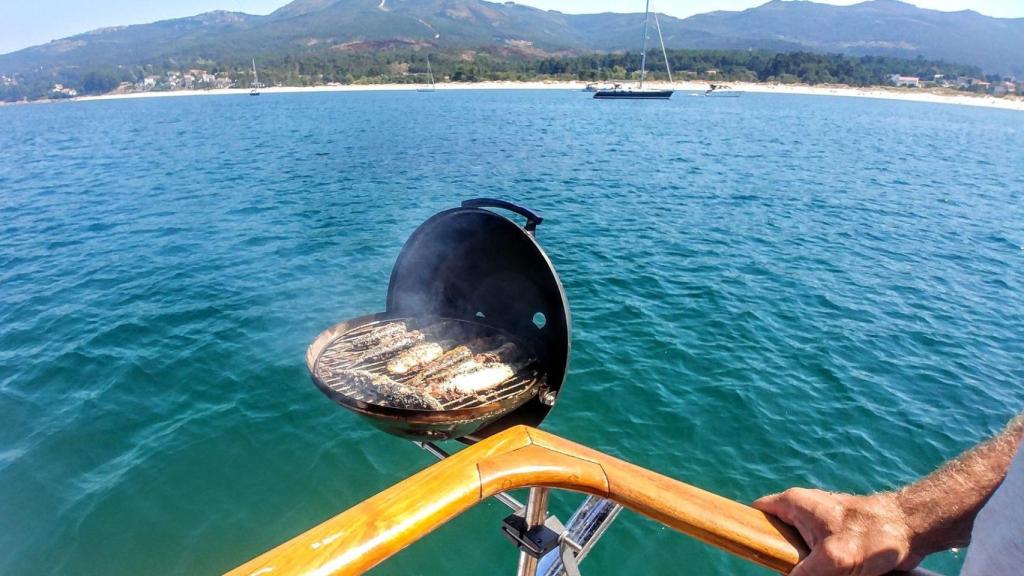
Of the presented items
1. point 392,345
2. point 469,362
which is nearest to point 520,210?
point 469,362

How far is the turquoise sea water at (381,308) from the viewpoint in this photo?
5848 millimetres

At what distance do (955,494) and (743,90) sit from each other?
438ft

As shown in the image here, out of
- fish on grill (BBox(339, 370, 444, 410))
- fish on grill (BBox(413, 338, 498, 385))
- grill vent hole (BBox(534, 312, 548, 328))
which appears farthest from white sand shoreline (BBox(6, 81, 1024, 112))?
fish on grill (BBox(339, 370, 444, 410))

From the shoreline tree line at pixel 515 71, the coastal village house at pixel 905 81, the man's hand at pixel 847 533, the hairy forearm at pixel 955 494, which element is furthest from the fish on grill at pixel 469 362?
the coastal village house at pixel 905 81

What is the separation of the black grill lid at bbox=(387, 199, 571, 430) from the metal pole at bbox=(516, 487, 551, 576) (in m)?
1.17

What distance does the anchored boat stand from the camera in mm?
1375

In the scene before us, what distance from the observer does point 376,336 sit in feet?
12.7

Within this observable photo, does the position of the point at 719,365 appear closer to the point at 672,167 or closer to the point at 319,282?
the point at 319,282

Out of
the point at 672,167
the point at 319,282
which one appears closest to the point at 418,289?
the point at 319,282

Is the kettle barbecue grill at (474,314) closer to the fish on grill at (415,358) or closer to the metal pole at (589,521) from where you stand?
the fish on grill at (415,358)

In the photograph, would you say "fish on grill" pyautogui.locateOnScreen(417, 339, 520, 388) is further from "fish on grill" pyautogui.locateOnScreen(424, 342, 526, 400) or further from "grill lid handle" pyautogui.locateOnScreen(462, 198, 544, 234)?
"grill lid handle" pyautogui.locateOnScreen(462, 198, 544, 234)

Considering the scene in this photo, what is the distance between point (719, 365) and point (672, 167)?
20.8 metres

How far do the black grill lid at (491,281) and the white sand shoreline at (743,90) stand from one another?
118m

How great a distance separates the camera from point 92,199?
20.3 meters
